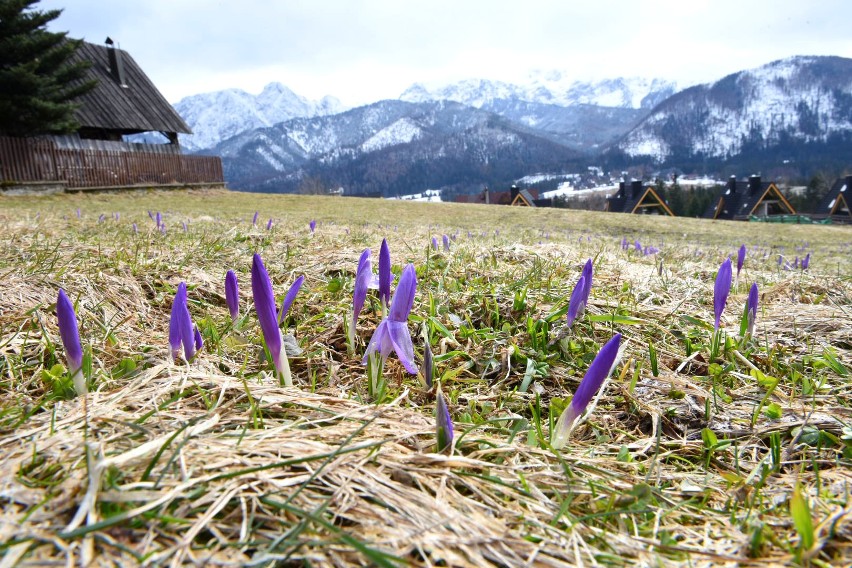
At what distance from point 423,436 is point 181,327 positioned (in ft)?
2.55

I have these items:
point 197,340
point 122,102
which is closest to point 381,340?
point 197,340

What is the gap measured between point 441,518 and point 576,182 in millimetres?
208807

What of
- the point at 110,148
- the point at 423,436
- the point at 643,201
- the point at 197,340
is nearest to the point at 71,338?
the point at 197,340

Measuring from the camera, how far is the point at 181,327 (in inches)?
57.4

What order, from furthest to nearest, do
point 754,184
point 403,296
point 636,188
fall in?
1. point 636,188
2. point 754,184
3. point 403,296

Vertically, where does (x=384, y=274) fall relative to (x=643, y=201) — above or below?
above

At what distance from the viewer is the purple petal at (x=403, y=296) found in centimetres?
129

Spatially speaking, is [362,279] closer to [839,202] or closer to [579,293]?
[579,293]

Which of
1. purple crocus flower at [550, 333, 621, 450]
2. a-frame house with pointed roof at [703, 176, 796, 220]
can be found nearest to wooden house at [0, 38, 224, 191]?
purple crocus flower at [550, 333, 621, 450]

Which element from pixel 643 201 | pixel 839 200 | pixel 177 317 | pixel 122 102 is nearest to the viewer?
pixel 177 317

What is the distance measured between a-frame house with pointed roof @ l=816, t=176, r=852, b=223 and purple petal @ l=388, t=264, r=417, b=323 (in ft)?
213

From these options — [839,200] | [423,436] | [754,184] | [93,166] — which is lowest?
[839,200]

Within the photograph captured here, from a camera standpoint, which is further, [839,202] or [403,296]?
[839,202]

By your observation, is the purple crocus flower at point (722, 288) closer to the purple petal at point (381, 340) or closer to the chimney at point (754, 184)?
the purple petal at point (381, 340)
